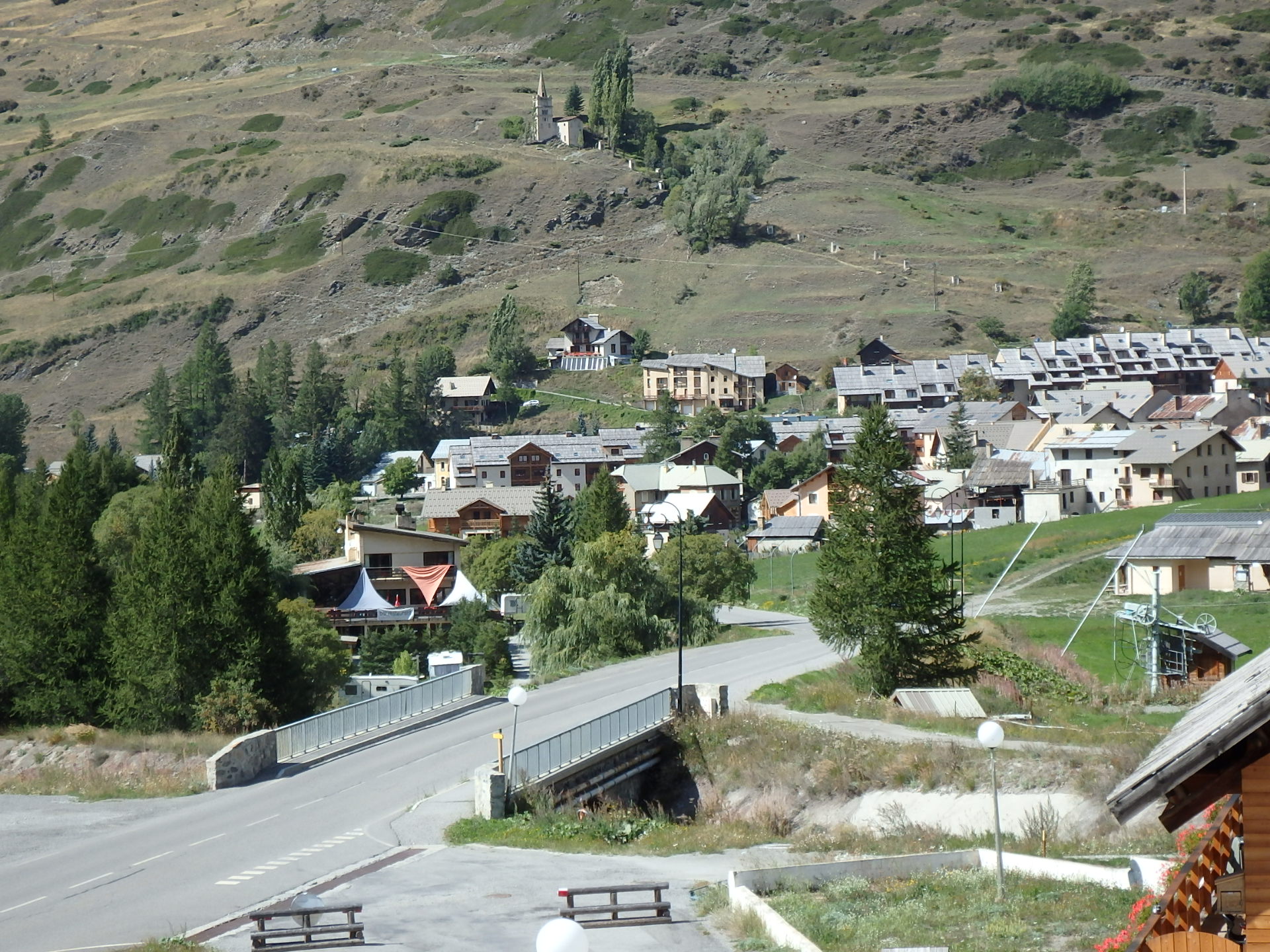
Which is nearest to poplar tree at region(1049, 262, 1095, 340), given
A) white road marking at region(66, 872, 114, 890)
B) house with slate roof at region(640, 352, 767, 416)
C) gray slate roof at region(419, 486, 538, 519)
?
house with slate roof at region(640, 352, 767, 416)

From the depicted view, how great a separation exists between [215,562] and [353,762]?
7.68 m

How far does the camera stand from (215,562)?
34.4 meters

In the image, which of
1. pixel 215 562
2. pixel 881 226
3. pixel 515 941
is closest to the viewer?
pixel 515 941

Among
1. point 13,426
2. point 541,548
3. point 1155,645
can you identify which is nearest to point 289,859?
point 1155,645

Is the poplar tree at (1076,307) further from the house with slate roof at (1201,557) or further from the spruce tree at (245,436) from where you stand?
the house with slate roof at (1201,557)

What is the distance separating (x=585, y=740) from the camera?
28656 mm

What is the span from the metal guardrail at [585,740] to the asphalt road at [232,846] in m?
1.68

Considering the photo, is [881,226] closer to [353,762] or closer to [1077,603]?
[1077,603]

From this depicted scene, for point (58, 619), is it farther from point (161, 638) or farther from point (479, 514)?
point (479, 514)

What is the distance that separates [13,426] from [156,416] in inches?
563

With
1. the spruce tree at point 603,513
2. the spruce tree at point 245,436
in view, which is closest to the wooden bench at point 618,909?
the spruce tree at point 603,513

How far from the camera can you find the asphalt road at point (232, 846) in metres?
18.5

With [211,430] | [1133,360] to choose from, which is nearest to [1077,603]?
[1133,360]

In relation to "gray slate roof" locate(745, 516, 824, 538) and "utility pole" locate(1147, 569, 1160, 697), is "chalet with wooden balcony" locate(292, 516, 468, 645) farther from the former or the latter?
"utility pole" locate(1147, 569, 1160, 697)
